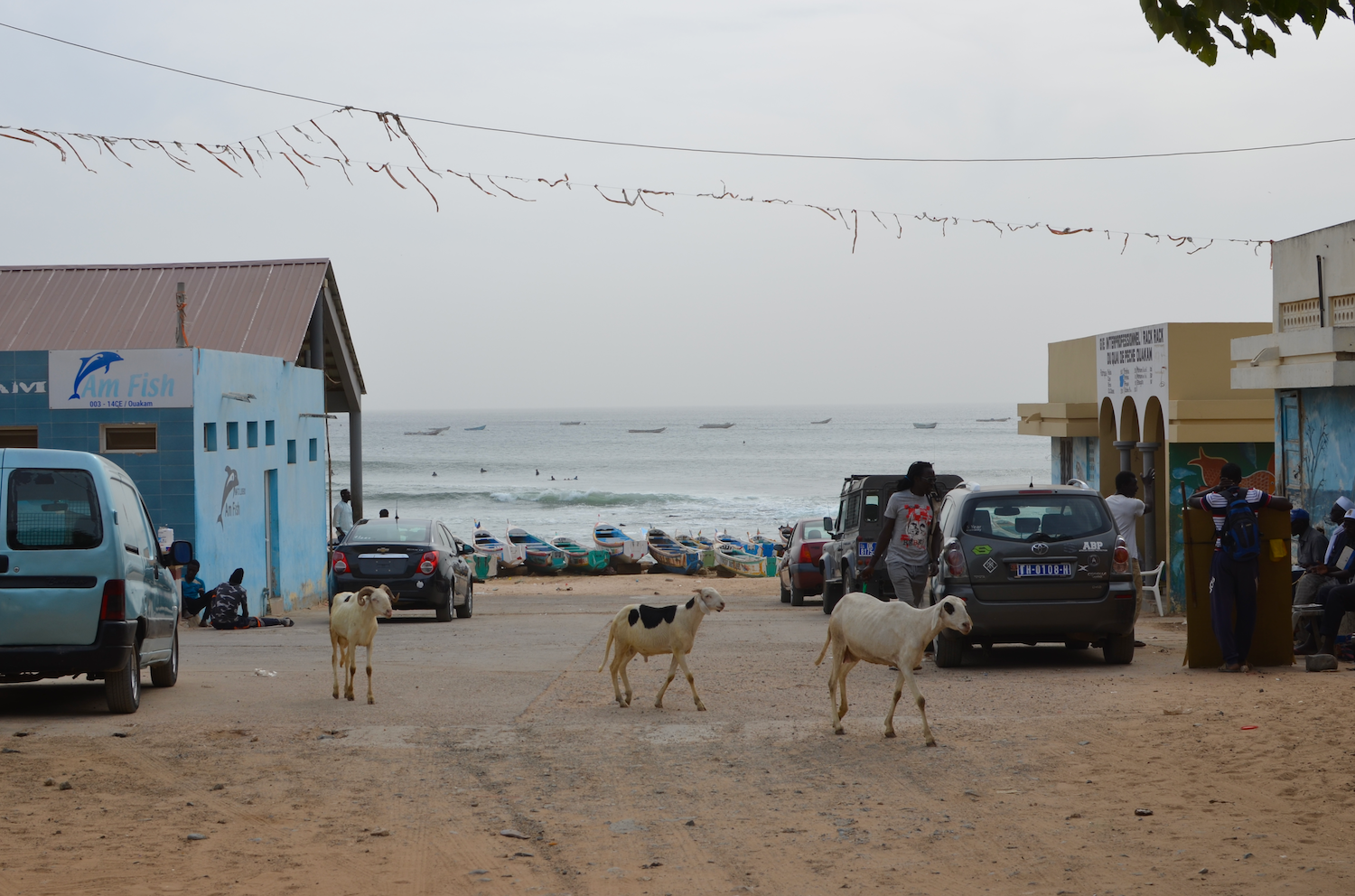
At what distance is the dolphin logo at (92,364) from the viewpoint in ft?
62.2

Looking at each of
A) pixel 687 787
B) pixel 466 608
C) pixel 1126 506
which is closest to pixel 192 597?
pixel 466 608

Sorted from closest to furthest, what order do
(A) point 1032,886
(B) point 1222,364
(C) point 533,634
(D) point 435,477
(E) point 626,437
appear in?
(A) point 1032,886 < (C) point 533,634 < (B) point 1222,364 < (D) point 435,477 < (E) point 626,437

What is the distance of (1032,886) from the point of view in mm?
5191

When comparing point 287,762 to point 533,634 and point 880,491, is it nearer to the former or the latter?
point 533,634

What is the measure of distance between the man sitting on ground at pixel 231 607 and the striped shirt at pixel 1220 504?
13.3m

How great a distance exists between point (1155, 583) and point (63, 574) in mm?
15451

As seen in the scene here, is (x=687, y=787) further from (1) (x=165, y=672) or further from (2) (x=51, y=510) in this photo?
(1) (x=165, y=672)

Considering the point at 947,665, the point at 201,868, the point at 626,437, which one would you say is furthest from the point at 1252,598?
the point at 626,437

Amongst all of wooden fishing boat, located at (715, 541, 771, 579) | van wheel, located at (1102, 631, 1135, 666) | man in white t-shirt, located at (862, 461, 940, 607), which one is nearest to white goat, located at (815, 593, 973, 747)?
man in white t-shirt, located at (862, 461, 940, 607)

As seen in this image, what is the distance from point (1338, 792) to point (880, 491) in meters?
11.1

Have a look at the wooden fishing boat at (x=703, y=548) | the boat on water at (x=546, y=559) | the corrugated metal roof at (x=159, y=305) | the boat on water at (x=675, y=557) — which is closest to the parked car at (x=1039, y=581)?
the corrugated metal roof at (x=159, y=305)

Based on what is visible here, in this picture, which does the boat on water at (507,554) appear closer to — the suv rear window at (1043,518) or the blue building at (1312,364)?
the blue building at (1312,364)

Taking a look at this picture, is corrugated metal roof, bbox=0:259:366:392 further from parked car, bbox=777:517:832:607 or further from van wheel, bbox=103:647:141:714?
van wheel, bbox=103:647:141:714

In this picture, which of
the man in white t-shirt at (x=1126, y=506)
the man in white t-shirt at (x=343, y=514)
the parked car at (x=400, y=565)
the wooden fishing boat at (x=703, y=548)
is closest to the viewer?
the man in white t-shirt at (x=1126, y=506)
